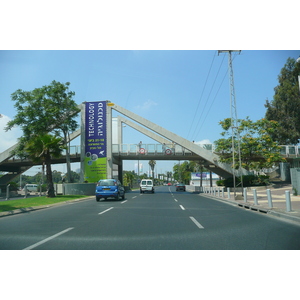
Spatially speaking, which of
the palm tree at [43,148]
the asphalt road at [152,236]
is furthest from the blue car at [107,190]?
the asphalt road at [152,236]

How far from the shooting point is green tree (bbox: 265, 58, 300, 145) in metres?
44.7

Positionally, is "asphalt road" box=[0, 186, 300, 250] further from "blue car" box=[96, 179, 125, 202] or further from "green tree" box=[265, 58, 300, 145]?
"green tree" box=[265, 58, 300, 145]

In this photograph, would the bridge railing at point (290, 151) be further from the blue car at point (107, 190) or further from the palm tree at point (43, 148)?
the palm tree at point (43, 148)

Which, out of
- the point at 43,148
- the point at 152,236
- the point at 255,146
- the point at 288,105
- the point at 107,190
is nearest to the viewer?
the point at 152,236

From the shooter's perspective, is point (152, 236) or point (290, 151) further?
point (290, 151)

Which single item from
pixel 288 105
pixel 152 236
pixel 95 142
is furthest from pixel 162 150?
pixel 152 236

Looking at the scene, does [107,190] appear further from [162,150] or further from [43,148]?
[162,150]

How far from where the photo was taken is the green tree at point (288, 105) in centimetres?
4469

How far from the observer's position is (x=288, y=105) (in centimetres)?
4534
